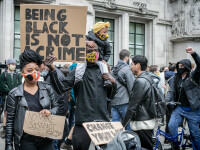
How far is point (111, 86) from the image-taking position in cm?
376

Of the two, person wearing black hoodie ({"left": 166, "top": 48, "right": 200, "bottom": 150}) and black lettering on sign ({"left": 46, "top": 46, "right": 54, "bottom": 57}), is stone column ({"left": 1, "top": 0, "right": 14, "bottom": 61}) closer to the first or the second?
person wearing black hoodie ({"left": 166, "top": 48, "right": 200, "bottom": 150})

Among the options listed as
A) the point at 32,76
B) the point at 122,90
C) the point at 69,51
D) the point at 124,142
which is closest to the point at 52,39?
the point at 69,51

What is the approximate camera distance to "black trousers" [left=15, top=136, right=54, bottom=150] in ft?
10.2

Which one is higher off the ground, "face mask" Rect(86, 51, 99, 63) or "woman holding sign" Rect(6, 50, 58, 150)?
"face mask" Rect(86, 51, 99, 63)

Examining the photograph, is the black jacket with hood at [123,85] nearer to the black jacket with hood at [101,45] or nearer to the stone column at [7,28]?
the black jacket with hood at [101,45]

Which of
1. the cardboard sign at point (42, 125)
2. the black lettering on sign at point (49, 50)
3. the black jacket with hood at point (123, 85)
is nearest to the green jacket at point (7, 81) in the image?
the black jacket with hood at point (123, 85)

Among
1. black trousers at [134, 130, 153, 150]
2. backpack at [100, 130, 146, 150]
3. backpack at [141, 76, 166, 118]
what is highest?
→ backpack at [141, 76, 166, 118]

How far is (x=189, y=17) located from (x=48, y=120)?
45.4 feet

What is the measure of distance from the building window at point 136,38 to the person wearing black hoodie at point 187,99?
33.1 ft

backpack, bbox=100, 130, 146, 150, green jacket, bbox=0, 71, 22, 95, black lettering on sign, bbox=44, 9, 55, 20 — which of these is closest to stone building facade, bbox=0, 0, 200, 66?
green jacket, bbox=0, 71, 22, 95

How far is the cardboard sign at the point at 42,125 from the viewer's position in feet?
10.1

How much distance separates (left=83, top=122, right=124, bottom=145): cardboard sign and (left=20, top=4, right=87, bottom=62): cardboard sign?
3.33ft

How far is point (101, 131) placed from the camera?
3014 mm

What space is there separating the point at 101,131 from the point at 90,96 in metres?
0.78
